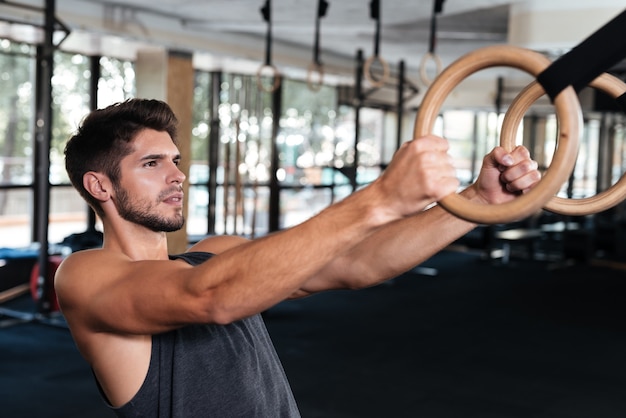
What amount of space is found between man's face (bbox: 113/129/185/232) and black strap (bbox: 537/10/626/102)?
74cm

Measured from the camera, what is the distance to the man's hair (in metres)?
1.39

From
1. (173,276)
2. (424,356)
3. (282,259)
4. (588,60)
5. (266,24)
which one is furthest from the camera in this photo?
(266,24)

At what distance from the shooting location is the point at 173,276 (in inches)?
44.2

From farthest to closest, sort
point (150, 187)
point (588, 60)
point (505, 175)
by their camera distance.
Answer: point (150, 187) → point (505, 175) → point (588, 60)

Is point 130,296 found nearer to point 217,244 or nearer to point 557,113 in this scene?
point 217,244

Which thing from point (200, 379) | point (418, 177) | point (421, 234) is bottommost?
point (200, 379)

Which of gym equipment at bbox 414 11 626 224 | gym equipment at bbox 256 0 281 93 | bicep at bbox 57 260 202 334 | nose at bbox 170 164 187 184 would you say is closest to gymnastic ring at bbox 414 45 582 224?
gym equipment at bbox 414 11 626 224

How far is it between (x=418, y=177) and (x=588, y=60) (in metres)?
0.24

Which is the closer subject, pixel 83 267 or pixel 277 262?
pixel 277 262

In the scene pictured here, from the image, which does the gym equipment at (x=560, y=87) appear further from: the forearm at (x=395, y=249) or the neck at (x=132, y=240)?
the neck at (x=132, y=240)

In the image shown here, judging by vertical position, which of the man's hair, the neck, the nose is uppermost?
the man's hair

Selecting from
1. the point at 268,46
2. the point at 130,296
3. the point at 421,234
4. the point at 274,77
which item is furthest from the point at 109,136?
the point at 274,77

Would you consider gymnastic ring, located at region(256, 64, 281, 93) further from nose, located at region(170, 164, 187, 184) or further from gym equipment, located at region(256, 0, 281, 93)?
nose, located at region(170, 164, 187, 184)

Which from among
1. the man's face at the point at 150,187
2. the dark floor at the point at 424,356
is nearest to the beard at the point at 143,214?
the man's face at the point at 150,187
